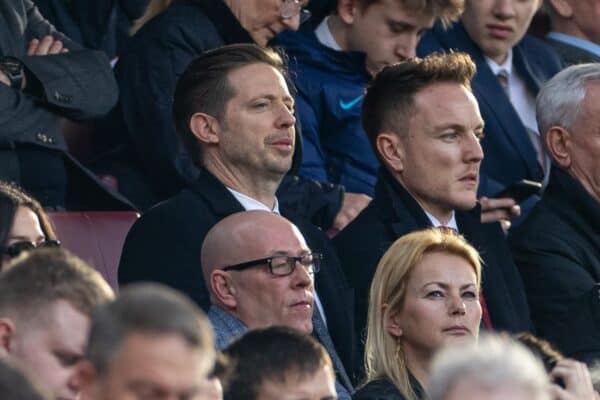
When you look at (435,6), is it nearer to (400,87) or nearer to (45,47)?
(400,87)

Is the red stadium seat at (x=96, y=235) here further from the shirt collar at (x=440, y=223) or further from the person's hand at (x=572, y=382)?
the person's hand at (x=572, y=382)

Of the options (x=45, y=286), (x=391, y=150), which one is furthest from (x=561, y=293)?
(x=45, y=286)

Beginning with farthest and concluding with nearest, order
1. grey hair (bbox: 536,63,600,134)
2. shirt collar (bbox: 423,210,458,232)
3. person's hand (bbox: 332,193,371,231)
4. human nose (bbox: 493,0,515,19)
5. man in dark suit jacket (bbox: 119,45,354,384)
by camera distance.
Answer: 1. human nose (bbox: 493,0,515,19)
2. grey hair (bbox: 536,63,600,134)
3. person's hand (bbox: 332,193,371,231)
4. shirt collar (bbox: 423,210,458,232)
5. man in dark suit jacket (bbox: 119,45,354,384)

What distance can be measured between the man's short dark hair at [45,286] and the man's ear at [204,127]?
2193 millimetres

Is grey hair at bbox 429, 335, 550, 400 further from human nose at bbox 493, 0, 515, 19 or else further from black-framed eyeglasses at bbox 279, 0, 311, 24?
human nose at bbox 493, 0, 515, 19

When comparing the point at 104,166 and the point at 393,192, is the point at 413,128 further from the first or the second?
the point at 104,166

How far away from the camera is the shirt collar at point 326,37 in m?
8.35

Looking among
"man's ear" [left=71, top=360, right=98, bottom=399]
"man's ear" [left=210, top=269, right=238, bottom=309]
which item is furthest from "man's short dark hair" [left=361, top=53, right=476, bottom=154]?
"man's ear" [left=71, top=360, right=98, bottom=399]

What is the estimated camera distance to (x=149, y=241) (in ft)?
21.5

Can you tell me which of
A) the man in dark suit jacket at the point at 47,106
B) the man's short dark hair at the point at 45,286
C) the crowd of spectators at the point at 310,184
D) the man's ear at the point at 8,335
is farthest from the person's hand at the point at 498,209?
the man's ear at the point at 8,335

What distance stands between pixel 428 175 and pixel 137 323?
357 centimetres

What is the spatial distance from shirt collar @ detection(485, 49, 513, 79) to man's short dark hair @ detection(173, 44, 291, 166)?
201cm

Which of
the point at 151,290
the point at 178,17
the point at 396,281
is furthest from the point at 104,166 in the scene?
the point at 151,290

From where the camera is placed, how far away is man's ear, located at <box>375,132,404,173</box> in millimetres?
7391
